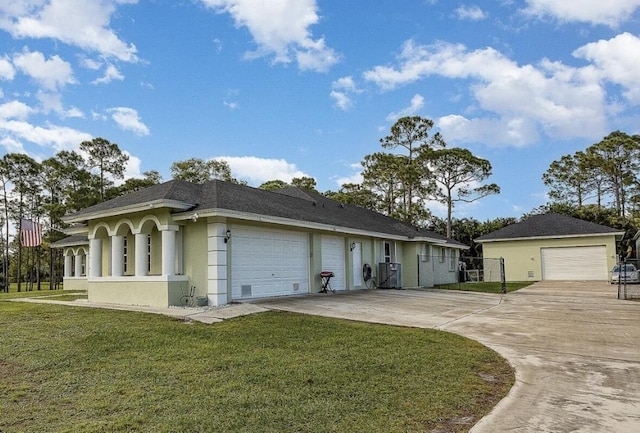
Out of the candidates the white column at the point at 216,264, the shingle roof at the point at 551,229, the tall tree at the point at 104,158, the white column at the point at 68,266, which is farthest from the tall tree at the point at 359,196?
the white column at the point at 216,264

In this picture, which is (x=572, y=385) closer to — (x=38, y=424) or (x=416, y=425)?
(x=416, y=425)

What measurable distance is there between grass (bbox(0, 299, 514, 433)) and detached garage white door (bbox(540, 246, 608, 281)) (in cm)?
2444

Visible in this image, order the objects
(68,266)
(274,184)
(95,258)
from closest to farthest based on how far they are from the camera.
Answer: (95,258), (68,266), (274,184)

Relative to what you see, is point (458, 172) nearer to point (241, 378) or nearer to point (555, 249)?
point (555, 249)

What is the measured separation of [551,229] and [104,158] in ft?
108

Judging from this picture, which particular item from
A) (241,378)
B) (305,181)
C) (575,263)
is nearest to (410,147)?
(305,181)

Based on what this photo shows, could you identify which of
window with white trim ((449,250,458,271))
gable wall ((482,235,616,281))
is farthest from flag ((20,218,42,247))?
gable wall ((482,235,616,281))

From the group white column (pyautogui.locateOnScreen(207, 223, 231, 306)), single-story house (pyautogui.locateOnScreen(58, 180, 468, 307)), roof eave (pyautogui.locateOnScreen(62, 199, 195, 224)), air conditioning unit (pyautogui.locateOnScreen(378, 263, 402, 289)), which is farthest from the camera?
air conditioning unit (pyautogui.locateOnScreen(378, 263, 402, 289))

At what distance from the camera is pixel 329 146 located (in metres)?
23.5

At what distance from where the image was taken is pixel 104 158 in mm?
35000

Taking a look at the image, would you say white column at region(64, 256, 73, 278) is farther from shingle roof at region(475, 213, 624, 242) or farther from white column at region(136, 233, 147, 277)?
shingle roof at region(475, 213, 624, 242)

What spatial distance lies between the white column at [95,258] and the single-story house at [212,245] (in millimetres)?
34

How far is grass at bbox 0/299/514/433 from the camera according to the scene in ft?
14.0

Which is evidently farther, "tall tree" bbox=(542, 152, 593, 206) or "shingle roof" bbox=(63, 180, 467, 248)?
"tall tree" bbox=(542, 152, 593, 206)
